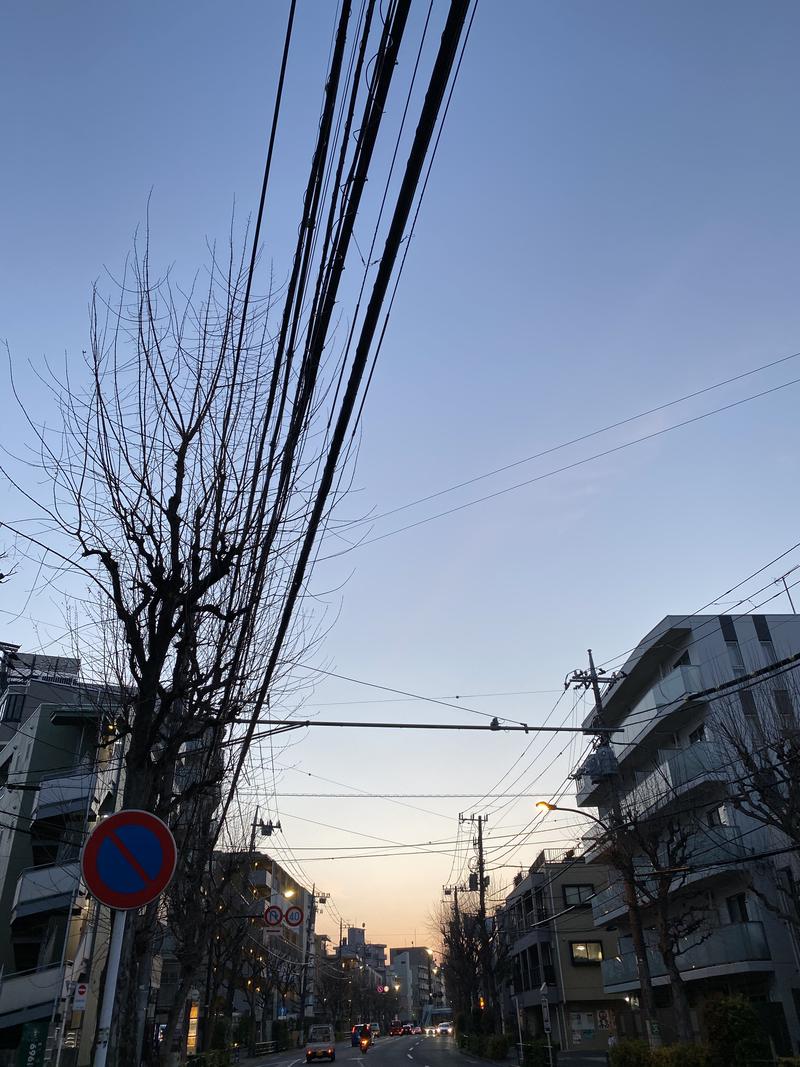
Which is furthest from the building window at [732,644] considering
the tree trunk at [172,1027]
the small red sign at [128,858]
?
the small red sign at [128,858]

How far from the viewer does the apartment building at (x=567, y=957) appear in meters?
45.1

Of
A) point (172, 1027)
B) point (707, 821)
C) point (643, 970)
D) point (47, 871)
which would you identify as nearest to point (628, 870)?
point (643, 970)

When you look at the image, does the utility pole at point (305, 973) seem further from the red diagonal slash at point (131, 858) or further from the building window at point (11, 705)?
the red diagonal slash at point (131, 858)

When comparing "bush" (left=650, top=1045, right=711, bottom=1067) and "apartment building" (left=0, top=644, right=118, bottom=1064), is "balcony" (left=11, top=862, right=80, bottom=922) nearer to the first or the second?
"apartment building" (left=0, top=644, right=118, bottom=1064)

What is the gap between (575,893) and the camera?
4953 cm

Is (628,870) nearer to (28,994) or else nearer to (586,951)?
(28,994)

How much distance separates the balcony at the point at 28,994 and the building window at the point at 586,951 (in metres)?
35.5

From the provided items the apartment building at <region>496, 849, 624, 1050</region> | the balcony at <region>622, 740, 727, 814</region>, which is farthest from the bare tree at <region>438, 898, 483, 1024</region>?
the balcony at <region>622, 740, 727, 814</region>

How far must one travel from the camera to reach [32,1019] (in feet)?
75.3

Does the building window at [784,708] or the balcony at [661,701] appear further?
the balcony at [661,701]

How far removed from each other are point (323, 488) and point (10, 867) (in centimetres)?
2800

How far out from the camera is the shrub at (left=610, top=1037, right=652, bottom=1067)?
19.4 m

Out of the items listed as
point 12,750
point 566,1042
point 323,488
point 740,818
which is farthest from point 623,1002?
point 323,488

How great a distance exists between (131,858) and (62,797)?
2589 centimetres
